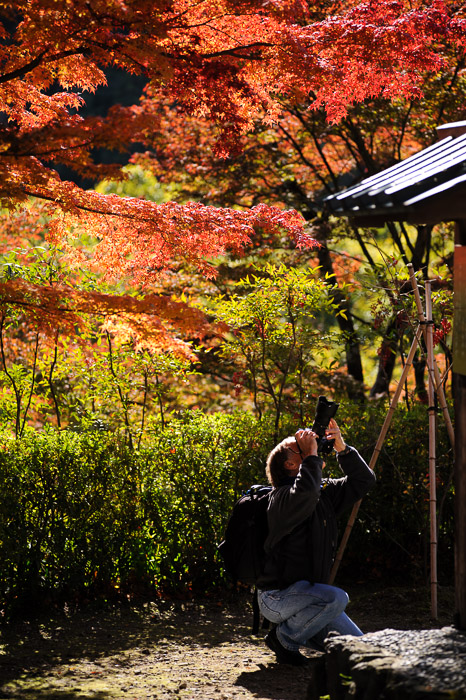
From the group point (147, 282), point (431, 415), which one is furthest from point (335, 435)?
point (147, 282)

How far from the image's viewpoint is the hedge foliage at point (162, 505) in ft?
18.4

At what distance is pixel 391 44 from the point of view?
6.07 m

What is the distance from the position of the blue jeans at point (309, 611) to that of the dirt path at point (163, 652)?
1.09 ft

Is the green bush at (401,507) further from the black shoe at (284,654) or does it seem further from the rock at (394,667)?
the rock at (394,667)

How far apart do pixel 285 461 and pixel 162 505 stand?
7.15 ft

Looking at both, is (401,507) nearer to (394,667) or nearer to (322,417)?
(322,417)

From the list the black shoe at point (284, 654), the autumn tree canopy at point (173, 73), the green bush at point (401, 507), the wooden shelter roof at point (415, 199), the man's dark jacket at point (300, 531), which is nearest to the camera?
the wooden shelter roof at point (415, 199)

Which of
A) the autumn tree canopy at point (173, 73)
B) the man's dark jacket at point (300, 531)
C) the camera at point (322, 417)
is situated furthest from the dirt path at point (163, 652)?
the autumn tree canopy at point (173, 73)

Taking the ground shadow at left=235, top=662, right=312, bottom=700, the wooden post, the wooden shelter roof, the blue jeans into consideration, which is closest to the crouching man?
the blue jeans

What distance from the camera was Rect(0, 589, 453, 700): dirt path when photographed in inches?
163

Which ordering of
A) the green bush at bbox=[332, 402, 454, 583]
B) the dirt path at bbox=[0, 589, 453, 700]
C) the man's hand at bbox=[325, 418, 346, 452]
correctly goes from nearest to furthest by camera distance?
the dirt path at bbox=[0, 589, 453, 700]
the man's hand at bbox=[325, 418, 346, 452]
the green bush at bbox=[332, 402, 454, 583]

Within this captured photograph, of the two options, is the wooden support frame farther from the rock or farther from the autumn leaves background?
the rock

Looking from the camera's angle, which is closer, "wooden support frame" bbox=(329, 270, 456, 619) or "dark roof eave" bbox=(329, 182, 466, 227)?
"dark roof eave" bbox=(329, 182, 466, 227)

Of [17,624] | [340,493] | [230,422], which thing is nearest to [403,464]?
[230,422]
